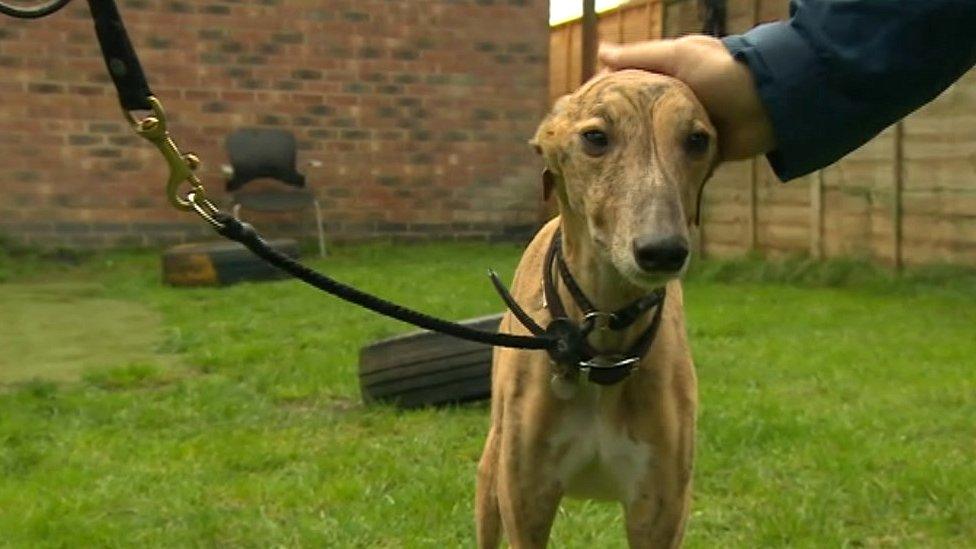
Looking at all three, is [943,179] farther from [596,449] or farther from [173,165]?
[173,165]

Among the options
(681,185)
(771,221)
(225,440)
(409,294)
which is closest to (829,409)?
(225,440)

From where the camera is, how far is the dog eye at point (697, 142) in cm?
209

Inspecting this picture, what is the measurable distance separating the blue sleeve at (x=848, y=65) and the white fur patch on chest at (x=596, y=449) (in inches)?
43.5

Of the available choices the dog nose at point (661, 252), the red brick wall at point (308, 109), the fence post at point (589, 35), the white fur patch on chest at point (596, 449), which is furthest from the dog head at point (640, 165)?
the red brick wall at point (308, 109)

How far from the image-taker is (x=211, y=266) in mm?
9766

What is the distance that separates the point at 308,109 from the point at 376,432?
24.9 feet

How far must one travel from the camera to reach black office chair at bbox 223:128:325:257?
37.3 feet

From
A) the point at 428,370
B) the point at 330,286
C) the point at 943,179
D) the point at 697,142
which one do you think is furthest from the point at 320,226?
the point at 697,142

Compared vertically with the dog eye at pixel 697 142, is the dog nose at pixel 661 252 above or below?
below

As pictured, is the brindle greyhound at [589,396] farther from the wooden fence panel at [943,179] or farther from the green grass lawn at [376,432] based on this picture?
the wooden fence panel at [943,179]

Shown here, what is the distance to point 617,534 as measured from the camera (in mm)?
3961

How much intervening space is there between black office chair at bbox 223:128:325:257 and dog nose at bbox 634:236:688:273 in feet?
31.2

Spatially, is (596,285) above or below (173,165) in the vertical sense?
below

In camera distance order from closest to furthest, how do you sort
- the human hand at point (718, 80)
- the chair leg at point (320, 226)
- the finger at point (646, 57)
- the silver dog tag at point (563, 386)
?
the human hand at point (718, 80) → the finger at point (646, 57) → the silver dog tag at point (563, 386) → the chair leg at point (320, 226)
